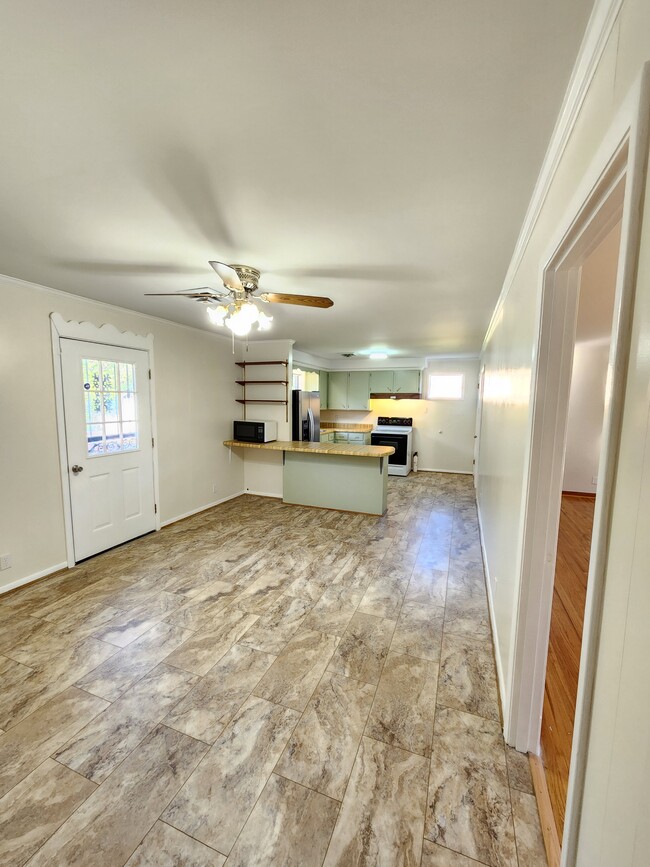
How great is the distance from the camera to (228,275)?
6.30 ft

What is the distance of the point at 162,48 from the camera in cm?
88

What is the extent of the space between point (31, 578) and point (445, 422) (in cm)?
659

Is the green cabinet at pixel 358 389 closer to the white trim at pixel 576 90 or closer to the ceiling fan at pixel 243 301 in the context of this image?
the ceiling fan at pixel 243 301

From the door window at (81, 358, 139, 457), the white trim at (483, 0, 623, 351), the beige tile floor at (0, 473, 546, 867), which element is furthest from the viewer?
the door window at (81, 358, 139, 457)

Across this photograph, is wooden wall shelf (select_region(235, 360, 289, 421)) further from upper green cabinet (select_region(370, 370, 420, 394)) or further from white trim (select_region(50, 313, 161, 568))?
upper green cabinet (select_region(370, 370, 420, 394))

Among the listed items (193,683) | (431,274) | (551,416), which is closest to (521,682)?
(551,416)

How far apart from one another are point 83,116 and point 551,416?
1.91 meters

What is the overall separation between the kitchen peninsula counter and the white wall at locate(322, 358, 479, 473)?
3.07 metres

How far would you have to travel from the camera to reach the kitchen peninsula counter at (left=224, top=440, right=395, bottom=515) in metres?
4.38

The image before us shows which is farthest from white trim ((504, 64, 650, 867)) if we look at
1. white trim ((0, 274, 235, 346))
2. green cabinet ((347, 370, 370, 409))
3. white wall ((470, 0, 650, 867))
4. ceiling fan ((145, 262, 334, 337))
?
green cabinet ((347, 370, 370, 409))

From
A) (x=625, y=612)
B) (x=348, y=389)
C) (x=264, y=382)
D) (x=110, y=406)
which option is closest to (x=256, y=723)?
(x=625, y=612)

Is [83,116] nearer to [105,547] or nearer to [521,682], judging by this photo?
[521,682]

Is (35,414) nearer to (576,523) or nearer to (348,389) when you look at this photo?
(348,389)

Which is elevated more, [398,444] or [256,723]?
[398,444]
